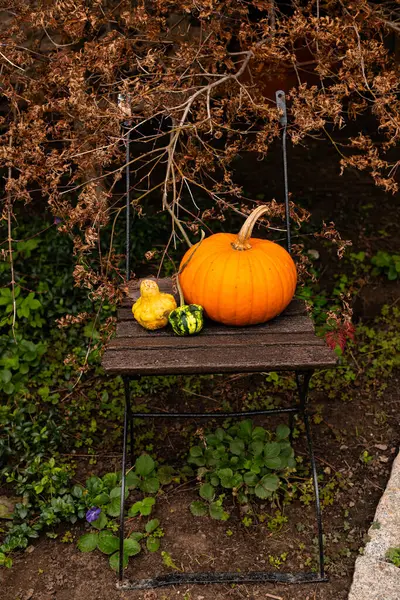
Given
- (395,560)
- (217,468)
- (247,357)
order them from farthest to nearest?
(217,468) → (395,560) → (247,357)

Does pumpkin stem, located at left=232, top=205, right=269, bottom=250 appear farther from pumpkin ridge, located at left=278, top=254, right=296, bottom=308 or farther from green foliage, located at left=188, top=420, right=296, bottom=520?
green foliage, located at left=188, top=420, right=296, bottom=520

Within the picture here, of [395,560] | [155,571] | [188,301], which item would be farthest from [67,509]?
[395,560]

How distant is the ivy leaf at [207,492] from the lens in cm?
326

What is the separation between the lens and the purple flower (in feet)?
10.3

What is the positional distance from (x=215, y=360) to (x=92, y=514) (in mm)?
1064

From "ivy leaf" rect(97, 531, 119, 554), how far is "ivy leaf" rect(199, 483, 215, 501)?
0.45 m

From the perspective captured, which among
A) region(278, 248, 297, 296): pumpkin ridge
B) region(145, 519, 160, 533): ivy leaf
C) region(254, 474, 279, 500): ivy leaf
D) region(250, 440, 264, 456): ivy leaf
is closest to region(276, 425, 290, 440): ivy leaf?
region(250, 440, 264, 456): ivy leaf

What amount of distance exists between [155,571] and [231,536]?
1.24 feet

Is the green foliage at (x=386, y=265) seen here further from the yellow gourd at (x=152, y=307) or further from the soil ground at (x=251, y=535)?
the yellow gourd at (x=152, y=307)

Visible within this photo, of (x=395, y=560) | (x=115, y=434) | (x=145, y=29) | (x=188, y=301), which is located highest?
(x=145, y=29)

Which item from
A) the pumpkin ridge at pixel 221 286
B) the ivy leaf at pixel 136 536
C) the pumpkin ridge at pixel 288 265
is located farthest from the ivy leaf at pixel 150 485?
the pumpkin ridge at pixel 288 265

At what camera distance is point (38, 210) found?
17.2ft

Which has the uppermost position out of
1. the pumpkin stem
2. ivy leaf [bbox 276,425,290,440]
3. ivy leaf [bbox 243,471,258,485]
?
the pumpkin stem

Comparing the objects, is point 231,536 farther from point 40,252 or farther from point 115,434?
point 40,252
